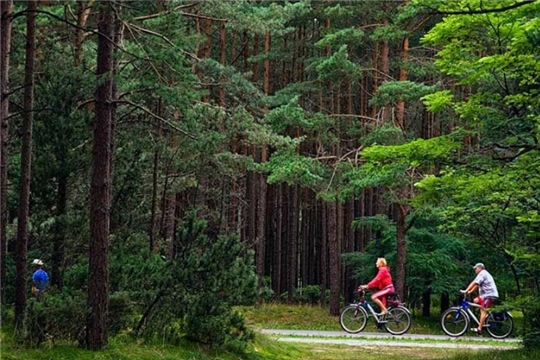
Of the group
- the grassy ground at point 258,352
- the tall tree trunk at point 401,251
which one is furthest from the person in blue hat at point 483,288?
the tall tree trunk at point 401,251

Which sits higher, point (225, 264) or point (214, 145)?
point (214, 145)

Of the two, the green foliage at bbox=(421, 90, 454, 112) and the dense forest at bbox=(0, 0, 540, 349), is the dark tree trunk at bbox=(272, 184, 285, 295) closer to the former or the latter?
the dense forest at bbox=(0, 0, 540, 349)

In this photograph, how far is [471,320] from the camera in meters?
17.5

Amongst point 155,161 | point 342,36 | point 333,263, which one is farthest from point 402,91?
point 155,161

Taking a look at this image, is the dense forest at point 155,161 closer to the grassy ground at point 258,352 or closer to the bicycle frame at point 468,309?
the grassy ground at point 258,352

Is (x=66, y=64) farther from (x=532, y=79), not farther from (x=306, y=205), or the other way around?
(x=306, y=205)

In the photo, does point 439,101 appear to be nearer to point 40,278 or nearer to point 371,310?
point 371,310

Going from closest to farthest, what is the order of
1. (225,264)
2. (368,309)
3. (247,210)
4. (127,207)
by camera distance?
1. (225,264)
2. (127,207)
3. (368,309)
4. (247,210)

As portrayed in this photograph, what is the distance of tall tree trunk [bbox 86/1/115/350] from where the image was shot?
8820 millimetres

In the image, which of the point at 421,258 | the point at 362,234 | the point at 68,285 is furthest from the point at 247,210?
the point at 68,285

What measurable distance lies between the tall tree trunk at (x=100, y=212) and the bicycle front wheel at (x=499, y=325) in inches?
416

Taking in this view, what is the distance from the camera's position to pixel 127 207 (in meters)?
12.1

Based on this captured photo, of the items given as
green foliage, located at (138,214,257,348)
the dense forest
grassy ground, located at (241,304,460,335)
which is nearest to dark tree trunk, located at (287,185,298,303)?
grassy ground, located at (241,304,460,335)

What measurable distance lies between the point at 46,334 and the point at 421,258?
1584 cm
